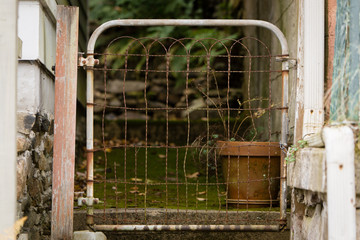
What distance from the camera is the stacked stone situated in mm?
2666

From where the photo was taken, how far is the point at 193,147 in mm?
3857

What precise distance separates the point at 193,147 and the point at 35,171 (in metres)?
1.35

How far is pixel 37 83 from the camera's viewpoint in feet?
9.87

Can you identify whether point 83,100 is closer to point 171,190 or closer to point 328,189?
point 171,190

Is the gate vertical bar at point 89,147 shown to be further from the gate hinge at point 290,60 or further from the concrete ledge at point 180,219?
the gate hinge at point 290,60

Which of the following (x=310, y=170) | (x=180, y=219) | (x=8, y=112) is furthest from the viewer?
(x=180, y=219)

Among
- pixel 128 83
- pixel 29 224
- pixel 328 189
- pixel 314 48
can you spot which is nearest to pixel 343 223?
pixel 328 189

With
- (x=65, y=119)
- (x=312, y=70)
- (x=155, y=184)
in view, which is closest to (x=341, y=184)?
(x=312, y=70)

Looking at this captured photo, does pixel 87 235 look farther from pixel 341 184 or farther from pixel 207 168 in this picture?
pixel 341 184

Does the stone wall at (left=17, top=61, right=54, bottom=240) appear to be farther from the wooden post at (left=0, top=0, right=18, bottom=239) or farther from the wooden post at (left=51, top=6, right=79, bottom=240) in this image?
the wooden post at (left=0, top=0, right=18, bottom=239)

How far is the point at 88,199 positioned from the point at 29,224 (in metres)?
0.47

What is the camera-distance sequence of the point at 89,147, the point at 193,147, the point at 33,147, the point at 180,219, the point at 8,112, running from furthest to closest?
the point at 193,147 → the point at 180,219 → the point at 89,147 → the point at 33,147 → the point at 8,112

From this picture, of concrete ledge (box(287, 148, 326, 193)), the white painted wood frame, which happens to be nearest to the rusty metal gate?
the white painted wood frame

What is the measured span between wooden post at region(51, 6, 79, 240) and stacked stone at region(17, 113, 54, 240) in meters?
0.13
